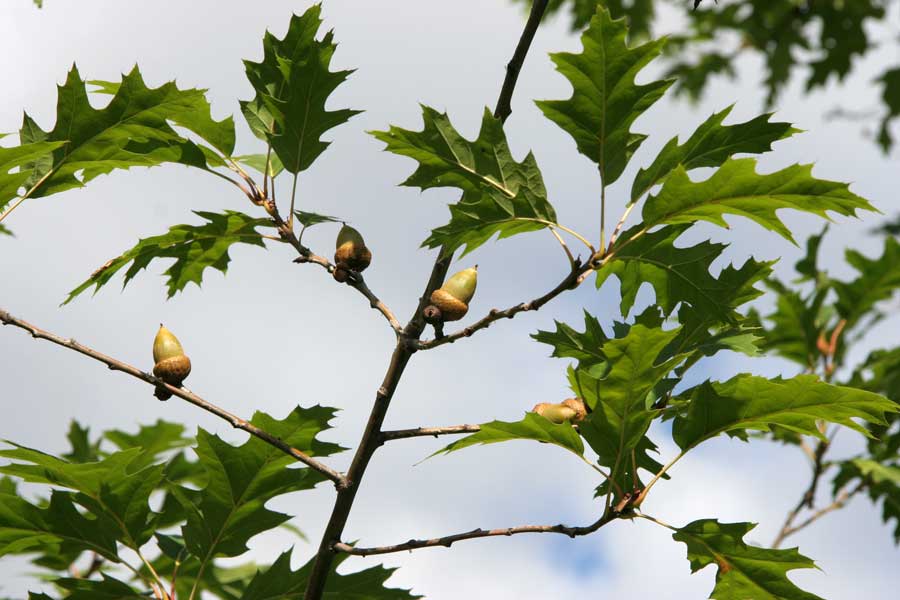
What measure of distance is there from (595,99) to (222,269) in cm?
117

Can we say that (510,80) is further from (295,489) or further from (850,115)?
(850,115)

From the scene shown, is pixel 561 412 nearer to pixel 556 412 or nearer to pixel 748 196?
pixel 556 412

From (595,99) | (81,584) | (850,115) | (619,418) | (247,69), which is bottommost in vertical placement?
(81,584)

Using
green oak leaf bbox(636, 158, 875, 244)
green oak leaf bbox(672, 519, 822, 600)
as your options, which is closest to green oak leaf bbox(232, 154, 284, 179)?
green oak leaf bbox(636, 158, 875, 244)

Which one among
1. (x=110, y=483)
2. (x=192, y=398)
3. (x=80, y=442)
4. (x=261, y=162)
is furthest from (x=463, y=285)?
(x=80, y=442)

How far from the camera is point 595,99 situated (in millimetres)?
2203

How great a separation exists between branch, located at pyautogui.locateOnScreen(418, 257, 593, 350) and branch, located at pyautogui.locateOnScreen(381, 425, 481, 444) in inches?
7.3

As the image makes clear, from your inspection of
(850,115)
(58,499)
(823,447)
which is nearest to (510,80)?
(58,499)

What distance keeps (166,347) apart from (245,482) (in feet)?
1.32

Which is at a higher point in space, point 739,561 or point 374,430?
point 374,430

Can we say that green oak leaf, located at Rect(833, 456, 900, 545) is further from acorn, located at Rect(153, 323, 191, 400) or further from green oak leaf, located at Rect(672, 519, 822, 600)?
acorn, located at Rect(153, 323, 191, 400)

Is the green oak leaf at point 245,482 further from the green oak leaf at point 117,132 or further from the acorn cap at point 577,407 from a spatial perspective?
the green oak leaf at point 117,132

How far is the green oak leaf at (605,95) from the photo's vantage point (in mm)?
2141

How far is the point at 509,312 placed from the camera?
82.0 inches
